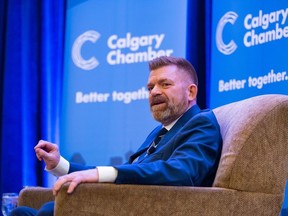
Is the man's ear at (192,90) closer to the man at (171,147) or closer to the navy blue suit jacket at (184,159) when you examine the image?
the man at (171,147)

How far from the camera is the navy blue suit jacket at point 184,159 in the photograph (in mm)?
1854

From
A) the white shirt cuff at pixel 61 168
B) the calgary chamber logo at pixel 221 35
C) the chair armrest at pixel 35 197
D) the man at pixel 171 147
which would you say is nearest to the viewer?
the man at pixel 171 147

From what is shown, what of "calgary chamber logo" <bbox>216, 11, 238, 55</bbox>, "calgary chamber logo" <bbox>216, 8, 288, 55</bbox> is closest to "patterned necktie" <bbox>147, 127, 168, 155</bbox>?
"calgary chamber logo" <bbox>216, 8, 288, 55</bbox>

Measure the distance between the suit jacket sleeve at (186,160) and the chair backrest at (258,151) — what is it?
0.06m

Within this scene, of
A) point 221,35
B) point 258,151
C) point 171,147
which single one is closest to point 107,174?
point 171,147

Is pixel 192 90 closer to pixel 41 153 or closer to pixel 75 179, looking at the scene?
pixel 41 153

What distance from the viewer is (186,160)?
1.94 metres

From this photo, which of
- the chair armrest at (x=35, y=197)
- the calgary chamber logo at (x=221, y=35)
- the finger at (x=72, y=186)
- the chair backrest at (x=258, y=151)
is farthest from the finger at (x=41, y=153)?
the calgary chamber logo at (x=221, y=35)

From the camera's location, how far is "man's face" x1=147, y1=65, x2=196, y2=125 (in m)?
2.42

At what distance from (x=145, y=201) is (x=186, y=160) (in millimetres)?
235

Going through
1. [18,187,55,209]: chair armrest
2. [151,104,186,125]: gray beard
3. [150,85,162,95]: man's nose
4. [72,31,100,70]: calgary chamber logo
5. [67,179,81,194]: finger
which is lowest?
[18,187,55,209]: chair armrest

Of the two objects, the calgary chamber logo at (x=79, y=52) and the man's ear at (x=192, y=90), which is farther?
the calgary chamber logo at (x=79, y=52)

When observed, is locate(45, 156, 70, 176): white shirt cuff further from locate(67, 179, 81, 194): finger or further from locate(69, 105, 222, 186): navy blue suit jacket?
locate(67, 179, 81, 194): finger

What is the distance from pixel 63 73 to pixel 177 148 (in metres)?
2.77
